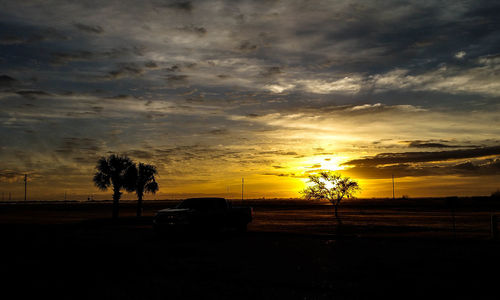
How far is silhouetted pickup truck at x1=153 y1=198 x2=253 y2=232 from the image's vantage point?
1916cm

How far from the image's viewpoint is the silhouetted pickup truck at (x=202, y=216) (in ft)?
62.8

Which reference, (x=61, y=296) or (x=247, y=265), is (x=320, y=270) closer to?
(x=247, y=265)

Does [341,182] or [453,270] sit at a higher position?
[341,182]

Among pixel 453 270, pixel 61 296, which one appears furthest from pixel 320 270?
pixel 61 296

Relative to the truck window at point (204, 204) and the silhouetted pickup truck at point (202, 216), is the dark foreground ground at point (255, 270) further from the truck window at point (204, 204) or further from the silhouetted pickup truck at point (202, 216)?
the truck window at point (204, 204)

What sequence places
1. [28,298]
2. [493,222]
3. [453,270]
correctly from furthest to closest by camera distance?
[493,222], [453,270], [28,298]

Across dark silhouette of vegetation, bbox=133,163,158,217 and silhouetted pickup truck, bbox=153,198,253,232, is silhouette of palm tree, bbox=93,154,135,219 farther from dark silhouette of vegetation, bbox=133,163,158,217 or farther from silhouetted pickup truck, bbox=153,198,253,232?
silhouetted pickup truck, bbox=153,198,253,232

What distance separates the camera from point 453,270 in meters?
10.2

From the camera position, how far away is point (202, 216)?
19641 millimetres

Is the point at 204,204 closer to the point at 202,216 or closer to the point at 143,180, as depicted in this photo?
the point at 202,216

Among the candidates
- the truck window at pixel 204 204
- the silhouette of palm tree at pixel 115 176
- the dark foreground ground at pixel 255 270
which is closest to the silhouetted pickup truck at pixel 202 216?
the truck window at pixel 204 204

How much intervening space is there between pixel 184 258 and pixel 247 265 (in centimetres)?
246

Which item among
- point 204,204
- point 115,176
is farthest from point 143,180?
point 204,204

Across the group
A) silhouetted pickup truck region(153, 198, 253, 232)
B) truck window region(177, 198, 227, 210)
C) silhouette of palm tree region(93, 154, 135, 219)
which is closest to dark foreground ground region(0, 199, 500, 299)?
silhouetted pickup truck region(153, 198, 253, 232)
